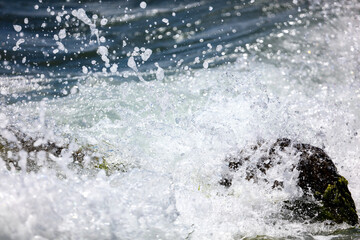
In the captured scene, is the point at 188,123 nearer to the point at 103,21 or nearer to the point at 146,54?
the point at 146,54

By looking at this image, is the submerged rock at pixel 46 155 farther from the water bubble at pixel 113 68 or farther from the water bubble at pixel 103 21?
the water bubble at pixel 103 21

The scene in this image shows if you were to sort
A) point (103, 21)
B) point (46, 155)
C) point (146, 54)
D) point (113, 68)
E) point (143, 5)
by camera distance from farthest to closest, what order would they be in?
point (143, 5), point (103, 21), point (146, 54), point (113, 68), point (46, 155)

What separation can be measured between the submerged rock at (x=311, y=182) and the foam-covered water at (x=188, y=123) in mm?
76

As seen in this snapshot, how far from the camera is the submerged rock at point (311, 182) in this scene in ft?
9.20

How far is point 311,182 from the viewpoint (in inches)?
114

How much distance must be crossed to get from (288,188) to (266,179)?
0.18m

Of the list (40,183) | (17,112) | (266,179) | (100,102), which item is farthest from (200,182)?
(17,112)

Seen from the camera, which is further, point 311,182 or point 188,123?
point 188,123

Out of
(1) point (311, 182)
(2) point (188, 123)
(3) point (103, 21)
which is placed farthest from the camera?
(3) point (103, 21)

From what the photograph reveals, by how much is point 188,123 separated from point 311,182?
5.12ft

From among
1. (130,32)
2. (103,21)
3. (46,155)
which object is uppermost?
(103,21)

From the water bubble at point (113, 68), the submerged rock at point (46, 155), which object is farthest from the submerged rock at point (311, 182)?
the water bubble at point (113, 68)

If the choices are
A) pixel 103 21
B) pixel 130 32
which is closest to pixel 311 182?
pixel 130 32

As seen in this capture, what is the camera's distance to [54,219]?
242 centimetres
